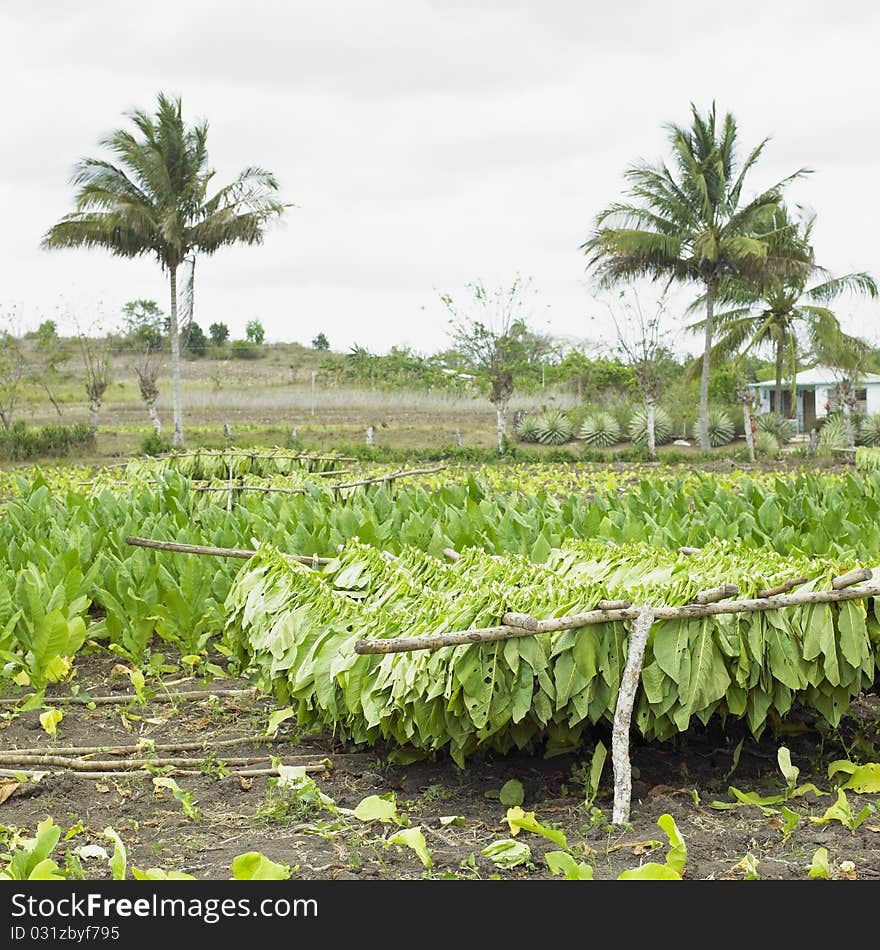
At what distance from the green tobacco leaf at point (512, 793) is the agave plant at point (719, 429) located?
101ft

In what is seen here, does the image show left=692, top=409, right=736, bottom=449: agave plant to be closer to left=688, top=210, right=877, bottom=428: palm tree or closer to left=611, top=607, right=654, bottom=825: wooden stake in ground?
left=688, top=210, right=877, bottom=428: palm tree

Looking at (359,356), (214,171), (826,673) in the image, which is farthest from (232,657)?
(359,356)

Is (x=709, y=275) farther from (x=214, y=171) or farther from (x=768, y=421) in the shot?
(x=214, y=171)

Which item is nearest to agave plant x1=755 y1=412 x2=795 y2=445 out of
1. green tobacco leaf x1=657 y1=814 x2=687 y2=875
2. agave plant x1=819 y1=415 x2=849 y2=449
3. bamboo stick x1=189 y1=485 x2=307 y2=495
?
agave plant x1=819 y1=415 x2=849 y2=449

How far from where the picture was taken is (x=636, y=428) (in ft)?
108

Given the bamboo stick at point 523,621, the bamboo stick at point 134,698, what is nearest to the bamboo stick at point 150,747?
the bamboo stick at point 134,698

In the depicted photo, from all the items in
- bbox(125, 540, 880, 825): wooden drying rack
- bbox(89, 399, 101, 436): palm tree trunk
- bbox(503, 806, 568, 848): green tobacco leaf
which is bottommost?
bbox(503, 806, 568, 848): green tobacco leaf

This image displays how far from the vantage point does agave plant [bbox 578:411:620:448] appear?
3241 centimetres

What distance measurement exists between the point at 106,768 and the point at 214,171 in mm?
28952

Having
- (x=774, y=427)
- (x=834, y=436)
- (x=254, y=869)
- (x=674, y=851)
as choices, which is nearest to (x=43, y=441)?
(x=774, y=427)

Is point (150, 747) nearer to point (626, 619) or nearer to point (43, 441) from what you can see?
point (626, 619)

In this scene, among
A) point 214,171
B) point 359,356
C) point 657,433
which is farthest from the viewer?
point 359,356

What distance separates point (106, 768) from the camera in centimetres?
410

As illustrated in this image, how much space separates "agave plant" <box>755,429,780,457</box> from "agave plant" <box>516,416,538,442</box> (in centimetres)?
711
